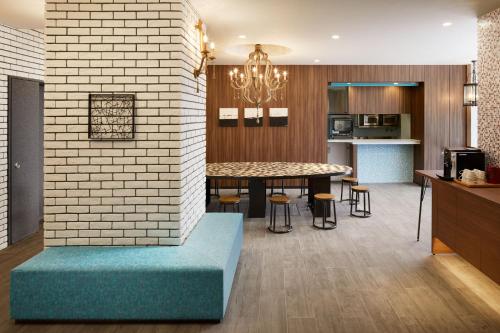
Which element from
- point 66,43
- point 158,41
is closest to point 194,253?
point 158,41

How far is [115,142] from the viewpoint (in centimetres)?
359

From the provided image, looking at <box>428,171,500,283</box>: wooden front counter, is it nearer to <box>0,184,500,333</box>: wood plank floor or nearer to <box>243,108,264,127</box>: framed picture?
<box>0,184,500,333</box>: wood plank floor

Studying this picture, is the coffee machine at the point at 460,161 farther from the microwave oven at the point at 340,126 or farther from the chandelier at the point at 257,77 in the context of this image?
the microwave oven at the point at 340,126

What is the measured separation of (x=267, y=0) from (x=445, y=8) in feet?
6.54

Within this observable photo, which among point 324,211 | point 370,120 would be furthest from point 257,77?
point 370,120

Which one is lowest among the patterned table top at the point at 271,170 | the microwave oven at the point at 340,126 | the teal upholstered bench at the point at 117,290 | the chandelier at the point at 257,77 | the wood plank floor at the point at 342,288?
the wood plank floor at the point at 342,288

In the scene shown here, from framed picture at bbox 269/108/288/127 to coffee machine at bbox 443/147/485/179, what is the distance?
17.7 ft

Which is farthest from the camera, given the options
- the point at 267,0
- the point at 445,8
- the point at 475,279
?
the point at 445,8

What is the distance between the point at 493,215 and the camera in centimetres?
351

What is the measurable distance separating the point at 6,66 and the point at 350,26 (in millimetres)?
4296

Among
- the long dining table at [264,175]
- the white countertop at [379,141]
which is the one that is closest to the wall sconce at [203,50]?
the long dining table at [264,175]

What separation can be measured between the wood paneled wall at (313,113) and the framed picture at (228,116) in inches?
4.0

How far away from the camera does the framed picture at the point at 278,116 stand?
9859 millimetres

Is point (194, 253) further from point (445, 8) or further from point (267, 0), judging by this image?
point (445, 8)
